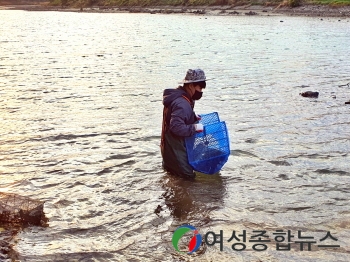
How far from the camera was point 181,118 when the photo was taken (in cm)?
825

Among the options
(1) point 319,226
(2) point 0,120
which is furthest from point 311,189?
(2) point 0,120

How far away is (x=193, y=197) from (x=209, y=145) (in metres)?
0.93

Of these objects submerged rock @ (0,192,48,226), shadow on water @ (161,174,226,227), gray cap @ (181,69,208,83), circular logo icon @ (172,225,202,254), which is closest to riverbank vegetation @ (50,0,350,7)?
shadow on water @ (161,174,226,227)

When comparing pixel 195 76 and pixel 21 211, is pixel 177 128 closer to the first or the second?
pixel 195 76

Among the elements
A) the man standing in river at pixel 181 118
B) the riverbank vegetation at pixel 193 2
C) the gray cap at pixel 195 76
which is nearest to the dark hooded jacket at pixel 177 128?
the man standing in river at pixel 181 118

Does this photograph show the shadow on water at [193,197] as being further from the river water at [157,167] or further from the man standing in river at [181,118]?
the man standing in river at [181,118]

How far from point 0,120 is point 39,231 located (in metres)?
7.18

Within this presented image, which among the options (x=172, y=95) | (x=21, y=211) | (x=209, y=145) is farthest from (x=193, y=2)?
(x=21, y=211)

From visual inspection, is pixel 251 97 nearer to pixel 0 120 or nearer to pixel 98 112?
pixel 98 112

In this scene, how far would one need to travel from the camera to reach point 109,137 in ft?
39.1

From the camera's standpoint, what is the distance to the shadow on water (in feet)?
25.1

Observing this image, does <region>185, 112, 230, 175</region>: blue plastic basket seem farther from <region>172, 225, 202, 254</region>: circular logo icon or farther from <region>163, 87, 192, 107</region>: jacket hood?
<region>172, 225, 202, 254</region>: circular logo icon

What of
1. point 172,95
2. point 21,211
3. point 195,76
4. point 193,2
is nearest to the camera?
point 21,211

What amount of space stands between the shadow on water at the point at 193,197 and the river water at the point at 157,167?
0.03m
